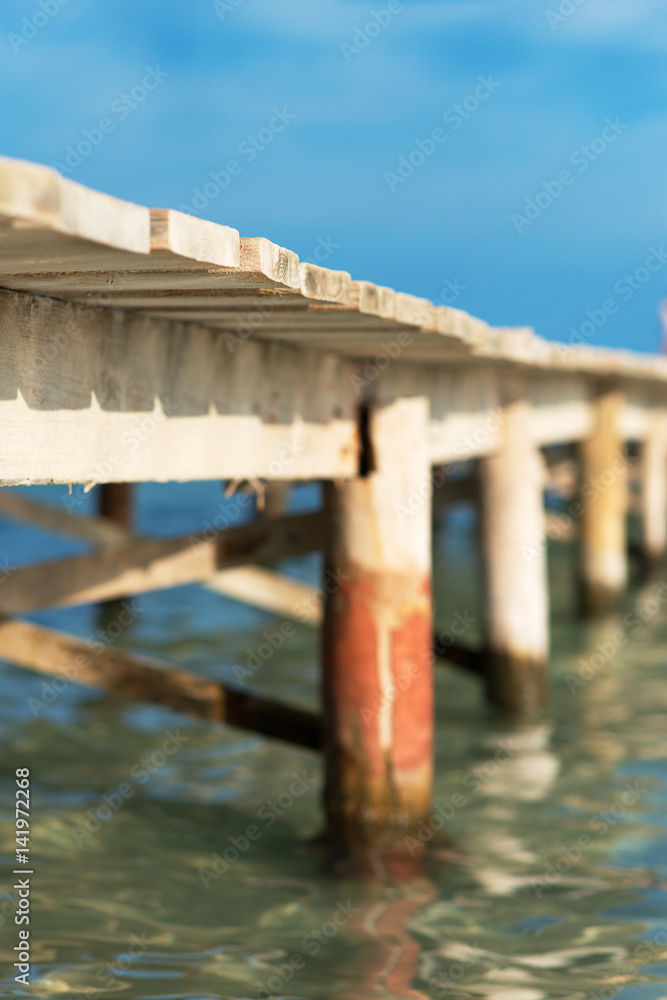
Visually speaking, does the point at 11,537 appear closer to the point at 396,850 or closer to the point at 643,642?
the point at 643,642

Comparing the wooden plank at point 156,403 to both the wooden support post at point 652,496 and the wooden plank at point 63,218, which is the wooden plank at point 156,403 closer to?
the wooden plank at point 63,218

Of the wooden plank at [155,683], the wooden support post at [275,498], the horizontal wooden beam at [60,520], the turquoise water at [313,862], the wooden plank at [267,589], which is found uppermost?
the wooden support post at [275,498]

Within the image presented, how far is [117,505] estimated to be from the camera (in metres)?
11.5

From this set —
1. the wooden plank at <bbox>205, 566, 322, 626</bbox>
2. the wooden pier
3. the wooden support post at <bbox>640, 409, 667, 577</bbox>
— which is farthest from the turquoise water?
the wooden support post at <bbox>640, 409, 667, 577</bbox>

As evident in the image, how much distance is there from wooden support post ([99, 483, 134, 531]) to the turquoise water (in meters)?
2.44

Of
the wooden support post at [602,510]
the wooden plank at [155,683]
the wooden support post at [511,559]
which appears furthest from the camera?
the wooden support post at [602,510]

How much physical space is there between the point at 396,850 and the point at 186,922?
3.62 ft

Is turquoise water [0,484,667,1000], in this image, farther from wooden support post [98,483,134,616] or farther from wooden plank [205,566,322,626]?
wooden support post [98,483,134,616]

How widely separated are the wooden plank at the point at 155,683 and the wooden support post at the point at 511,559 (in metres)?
2.64

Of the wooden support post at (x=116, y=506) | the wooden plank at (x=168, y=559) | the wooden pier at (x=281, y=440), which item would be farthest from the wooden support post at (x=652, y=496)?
the wooden plank at (x=168, y=559)

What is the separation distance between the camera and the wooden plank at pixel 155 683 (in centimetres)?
575

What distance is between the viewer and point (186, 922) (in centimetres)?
462

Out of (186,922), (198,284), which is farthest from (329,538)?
(198,284)

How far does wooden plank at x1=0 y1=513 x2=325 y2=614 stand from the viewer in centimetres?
620
